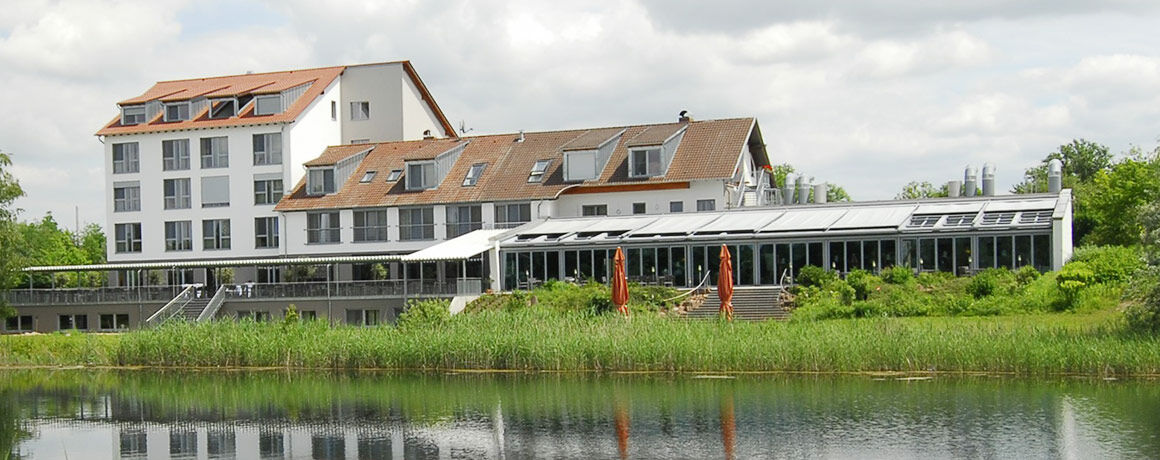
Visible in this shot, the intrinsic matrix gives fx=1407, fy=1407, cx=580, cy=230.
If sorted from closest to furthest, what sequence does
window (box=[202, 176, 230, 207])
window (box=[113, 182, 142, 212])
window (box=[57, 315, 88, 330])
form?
window (box=[57, 315, 88, 330]) < window (box=[202, 176, 230, 207]) < window (box=[113, 182, 142, 212])

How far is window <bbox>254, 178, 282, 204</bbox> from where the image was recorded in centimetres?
5888

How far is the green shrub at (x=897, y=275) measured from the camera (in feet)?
138

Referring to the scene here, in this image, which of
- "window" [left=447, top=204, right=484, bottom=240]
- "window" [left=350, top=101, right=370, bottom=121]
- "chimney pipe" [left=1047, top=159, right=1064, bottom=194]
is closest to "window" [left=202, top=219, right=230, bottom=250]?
"window" [left=350, top=101, right=370, bottom=121]

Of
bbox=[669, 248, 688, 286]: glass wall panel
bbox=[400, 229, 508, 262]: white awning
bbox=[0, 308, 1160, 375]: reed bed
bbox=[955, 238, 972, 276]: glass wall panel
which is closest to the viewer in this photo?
bbox=[0, 308, 1160, 375]: reed bed

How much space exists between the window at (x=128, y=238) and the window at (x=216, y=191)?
11.2 feet

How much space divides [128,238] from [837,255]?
31.6 metres

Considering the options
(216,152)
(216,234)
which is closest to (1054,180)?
(216,234)

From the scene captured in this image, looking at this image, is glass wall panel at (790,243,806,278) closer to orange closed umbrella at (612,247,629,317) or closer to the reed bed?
the reed bed

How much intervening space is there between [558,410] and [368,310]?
78.1 ft

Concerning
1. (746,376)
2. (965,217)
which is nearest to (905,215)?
(965,217)

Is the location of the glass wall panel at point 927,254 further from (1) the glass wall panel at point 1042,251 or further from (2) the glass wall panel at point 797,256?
(2) the glass wall panel at point 797,256

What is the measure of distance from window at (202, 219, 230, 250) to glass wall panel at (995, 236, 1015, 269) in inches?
1252

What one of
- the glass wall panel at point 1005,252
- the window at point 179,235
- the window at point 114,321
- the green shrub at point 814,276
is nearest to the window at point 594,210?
the green shrub at point 814,276

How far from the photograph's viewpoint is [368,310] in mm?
48938
